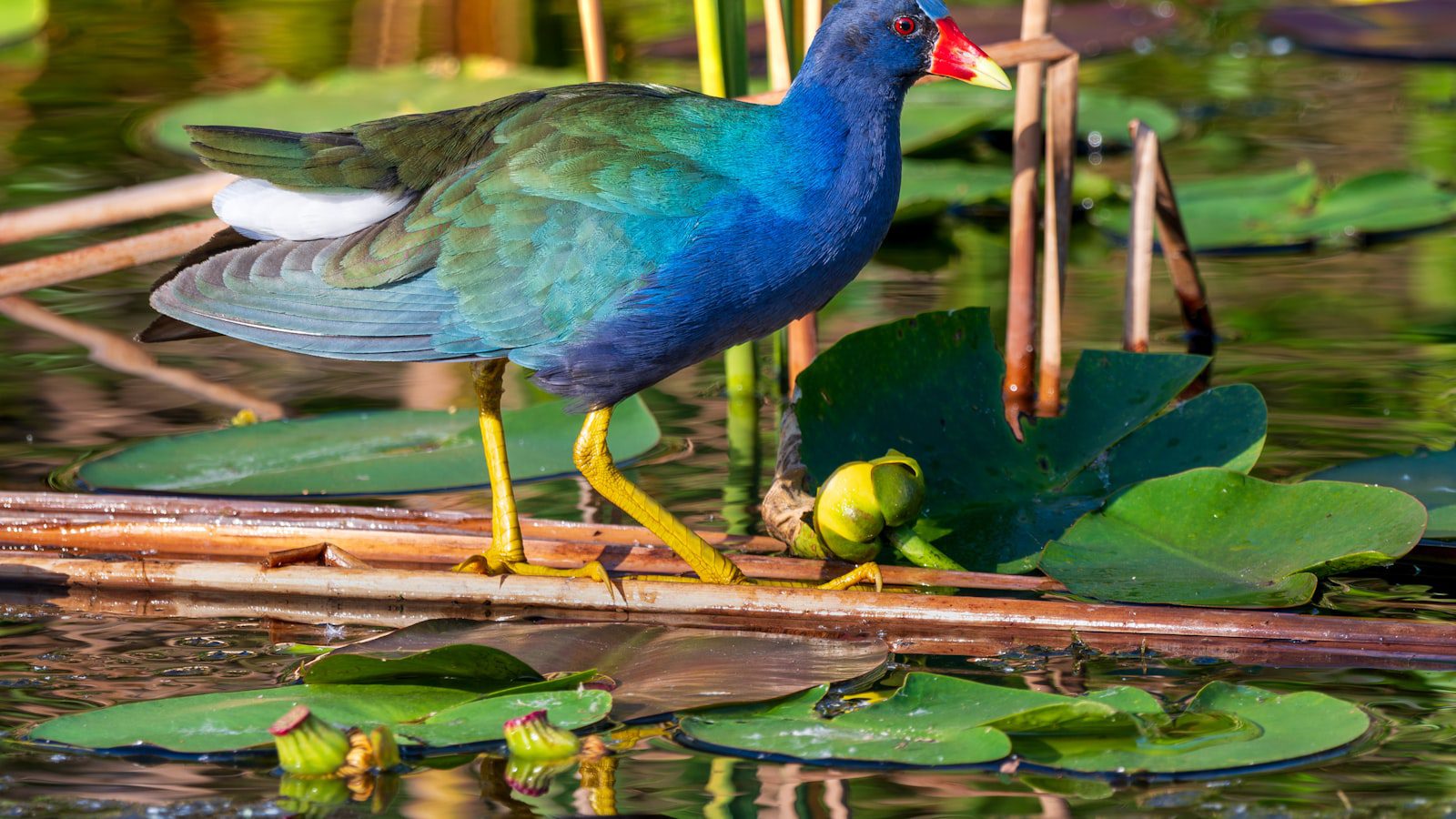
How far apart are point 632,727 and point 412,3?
6.54 meters

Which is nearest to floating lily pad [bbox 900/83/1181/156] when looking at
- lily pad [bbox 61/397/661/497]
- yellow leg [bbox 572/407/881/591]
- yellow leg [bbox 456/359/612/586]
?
lily pad [bbox 61/397/661/497]

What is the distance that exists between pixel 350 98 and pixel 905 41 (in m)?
3.59

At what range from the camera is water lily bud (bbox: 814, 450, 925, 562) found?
2.58m

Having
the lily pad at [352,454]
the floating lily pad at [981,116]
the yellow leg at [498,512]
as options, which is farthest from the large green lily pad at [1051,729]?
the floating lily pad at [981,116]

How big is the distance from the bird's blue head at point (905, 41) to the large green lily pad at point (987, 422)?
1.52 ft

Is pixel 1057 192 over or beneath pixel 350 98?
beneath

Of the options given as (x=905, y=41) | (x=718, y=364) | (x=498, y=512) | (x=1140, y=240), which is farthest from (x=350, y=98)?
(x=905, y=41)

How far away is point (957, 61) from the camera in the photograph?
2623 mm

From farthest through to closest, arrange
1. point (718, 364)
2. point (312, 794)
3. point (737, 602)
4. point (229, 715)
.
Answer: point (718, 364), point (737, 602), point (229, 715), point (312, 794)

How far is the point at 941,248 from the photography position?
192 inches

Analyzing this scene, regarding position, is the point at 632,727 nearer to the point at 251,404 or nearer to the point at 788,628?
the point at 788,628

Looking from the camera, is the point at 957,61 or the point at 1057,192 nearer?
the point at 957,61

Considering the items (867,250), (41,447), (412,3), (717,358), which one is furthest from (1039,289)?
(412,3)

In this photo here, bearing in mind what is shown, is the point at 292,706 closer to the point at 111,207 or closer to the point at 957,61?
the point at 957,61
